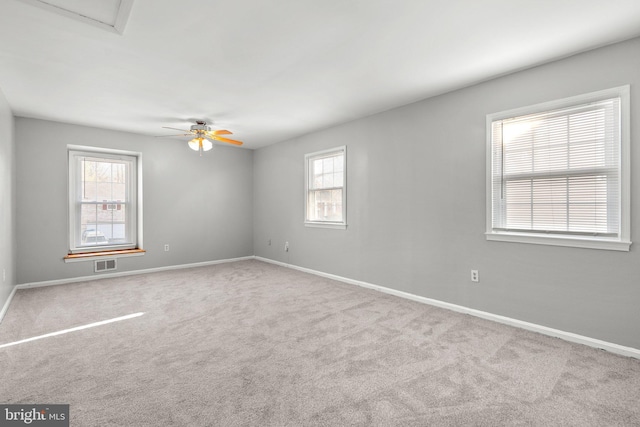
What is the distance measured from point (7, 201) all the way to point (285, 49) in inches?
158

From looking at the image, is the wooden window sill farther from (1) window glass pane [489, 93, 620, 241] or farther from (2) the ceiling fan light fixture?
(1) window glass pane [489, 93, 620, 241]

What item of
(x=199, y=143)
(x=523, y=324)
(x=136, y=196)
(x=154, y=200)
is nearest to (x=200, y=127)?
(x=199, y=143)

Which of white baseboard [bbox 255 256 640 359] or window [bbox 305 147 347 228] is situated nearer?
white baseboard [bbox 255 256 640 359]

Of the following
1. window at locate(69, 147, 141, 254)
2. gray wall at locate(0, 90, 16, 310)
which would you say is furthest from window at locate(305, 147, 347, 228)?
gray wall at locate(0, 90, 16, 310)

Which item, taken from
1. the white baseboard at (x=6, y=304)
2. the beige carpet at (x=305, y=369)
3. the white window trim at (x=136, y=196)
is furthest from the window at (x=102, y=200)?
the beige carpet at (x=305, y=369)

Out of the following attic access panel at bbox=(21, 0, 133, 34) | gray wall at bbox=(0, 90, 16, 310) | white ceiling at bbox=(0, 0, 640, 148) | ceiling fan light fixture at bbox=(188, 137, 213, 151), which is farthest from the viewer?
ceiling fan light fixture at bbox=(188, 137, 213, 151)

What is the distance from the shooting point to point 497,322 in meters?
3.14

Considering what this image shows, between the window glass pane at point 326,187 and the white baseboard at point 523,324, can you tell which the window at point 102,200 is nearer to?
the window glass pane at point 326,187

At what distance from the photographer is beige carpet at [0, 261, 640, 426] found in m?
1.78

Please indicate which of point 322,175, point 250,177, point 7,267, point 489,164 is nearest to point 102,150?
point 7,267

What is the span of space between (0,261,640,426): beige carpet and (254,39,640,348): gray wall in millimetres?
309

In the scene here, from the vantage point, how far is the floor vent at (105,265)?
512 cm

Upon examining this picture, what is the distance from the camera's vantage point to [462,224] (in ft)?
11.4

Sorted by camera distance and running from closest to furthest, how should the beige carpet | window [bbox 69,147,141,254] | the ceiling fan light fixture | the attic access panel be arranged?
the beige carpet, the attic access panel, the ceiling fan light fixture, window [bbox 69,147,141,254]
